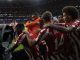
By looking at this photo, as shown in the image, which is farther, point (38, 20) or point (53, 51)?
point (38, 20)

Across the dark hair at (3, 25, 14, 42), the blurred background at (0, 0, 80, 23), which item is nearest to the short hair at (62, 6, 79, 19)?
the dark hair at (3, 25, 14, 42)

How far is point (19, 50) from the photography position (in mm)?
6254

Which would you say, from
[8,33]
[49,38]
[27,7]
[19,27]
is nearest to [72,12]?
[49,38]

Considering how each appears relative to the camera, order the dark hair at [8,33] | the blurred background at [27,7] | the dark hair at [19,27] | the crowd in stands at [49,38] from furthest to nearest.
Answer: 1. the blurred background at [27,7]
2. the dark hair at [8,33]
3. the dark hair at [19,27]
4. the crowd in stands at [49,38]

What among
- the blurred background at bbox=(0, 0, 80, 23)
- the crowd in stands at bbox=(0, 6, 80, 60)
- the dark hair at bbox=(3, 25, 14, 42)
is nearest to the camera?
the crowd in stands at bbox=(0, 6, 80, 60)

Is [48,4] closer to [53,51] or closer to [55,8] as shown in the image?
[55,8]

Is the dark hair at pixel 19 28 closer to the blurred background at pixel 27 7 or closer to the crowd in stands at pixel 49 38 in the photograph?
the crowd in stands at pixel 49 38

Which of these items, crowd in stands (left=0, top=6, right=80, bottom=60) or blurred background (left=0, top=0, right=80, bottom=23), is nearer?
crowd in stands (left=0, top=6, right=80, bottom=60)

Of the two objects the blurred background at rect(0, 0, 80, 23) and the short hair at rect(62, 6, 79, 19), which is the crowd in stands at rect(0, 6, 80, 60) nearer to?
the short hair at rect(62, 6, 79, 19)

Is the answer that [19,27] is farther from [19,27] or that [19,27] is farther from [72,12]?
[72,12]

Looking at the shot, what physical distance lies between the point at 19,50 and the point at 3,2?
36.2 m

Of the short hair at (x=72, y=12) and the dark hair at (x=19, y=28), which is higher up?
the short hair at (x=72, y=12)

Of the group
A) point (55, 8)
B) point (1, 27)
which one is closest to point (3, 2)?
point (55, 8)

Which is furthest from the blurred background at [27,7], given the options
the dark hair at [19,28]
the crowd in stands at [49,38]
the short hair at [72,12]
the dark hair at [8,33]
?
the short hair at [72,12]
